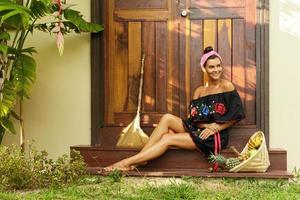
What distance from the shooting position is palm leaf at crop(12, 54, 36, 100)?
5.43m

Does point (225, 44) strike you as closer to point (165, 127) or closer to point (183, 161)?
point (165, 127)

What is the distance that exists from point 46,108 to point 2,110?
2.95 feet

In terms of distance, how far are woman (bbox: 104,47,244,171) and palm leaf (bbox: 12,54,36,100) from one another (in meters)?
1.15

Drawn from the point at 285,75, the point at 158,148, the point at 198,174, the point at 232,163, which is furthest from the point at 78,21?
the point at 285,75

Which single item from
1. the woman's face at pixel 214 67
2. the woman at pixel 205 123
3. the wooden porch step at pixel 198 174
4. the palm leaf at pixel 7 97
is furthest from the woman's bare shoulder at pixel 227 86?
the palm leaf at pixel 7 97

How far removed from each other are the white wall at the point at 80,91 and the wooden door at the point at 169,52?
0.72ft

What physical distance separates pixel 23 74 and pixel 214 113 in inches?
76.1

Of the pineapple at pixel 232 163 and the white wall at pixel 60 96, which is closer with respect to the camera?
the pineapple at pixel 232 163

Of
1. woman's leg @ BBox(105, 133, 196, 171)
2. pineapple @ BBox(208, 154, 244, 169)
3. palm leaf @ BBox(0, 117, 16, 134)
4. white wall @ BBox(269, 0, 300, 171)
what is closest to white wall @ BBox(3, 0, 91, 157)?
palm leaf @ BBox(0, 117, 16, 134)

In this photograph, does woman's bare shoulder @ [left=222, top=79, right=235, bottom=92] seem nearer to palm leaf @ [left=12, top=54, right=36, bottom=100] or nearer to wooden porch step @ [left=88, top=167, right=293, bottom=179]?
wooden porch step @ [left=88, top=167, right=293, bottom=179]

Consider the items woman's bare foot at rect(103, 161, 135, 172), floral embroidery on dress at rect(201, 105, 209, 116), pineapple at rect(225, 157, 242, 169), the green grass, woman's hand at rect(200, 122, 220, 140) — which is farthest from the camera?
floral embroidery on dress at rect(201, 105, 209, 116)

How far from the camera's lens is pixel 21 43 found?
18.8 feet

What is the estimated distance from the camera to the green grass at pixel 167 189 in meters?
4.33

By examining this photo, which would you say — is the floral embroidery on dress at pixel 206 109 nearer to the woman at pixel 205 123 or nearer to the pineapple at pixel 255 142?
the woman at pixel 205 123
